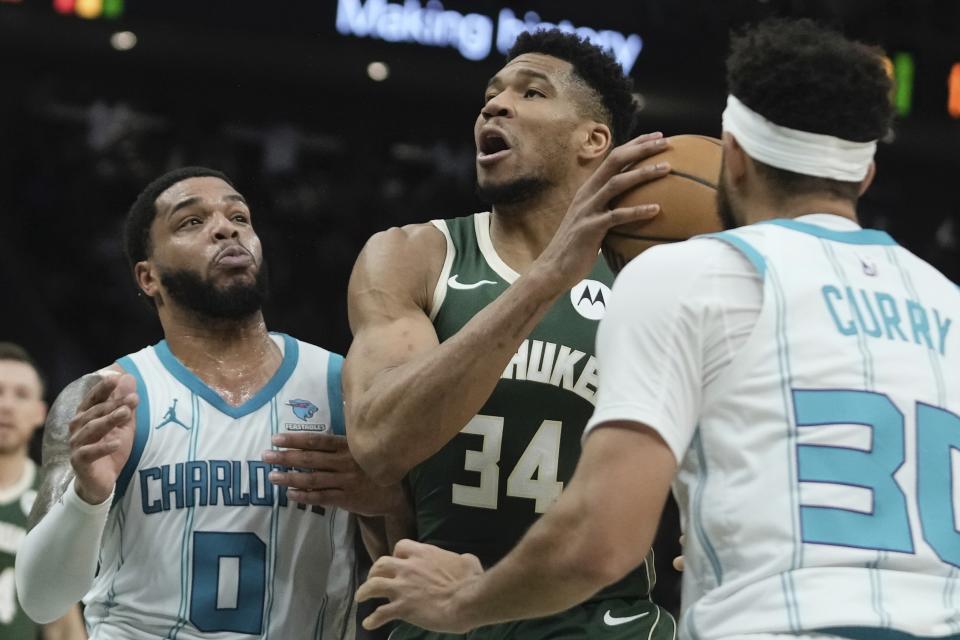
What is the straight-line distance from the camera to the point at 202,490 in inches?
182

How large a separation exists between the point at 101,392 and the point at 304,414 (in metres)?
0.82

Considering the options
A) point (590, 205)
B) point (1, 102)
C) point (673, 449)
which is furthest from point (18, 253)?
point (673, 449)

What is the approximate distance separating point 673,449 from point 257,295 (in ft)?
8.53

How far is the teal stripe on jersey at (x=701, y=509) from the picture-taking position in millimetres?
2732

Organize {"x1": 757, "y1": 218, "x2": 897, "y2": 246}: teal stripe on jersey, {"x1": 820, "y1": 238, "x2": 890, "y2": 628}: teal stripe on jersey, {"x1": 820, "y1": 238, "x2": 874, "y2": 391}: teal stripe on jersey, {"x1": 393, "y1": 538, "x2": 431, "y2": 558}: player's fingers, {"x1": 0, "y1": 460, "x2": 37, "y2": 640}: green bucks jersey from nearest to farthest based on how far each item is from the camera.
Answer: {"x1": 820, "y1": 238, "x2": 890, "y2": 628}: teal stripe on jersey
{"x1": 820, "y1": 238, "x2": 874, "y2": 391}: teal stripe on jersey
{"x1": 757, "y1": 218, "x2": 897, "y2": 246}: teal stripe on jersey
{"x1": 393, "y1": 538, "x2": 431, "y2": 558}: player's fingers
{"x1": 0, "y1": 460, "x2": 37, "y2": 640}: green bucks jersey

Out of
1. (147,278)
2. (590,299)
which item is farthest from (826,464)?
(147,278)

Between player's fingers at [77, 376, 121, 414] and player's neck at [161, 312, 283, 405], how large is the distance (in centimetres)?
67

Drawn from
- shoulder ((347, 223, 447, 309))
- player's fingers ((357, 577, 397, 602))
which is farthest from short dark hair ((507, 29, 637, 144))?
player's fingers ((357, 577, 397, 602))

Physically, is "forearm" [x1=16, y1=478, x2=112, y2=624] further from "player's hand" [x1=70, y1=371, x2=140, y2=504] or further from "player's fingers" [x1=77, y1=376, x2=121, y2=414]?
"player's fingers" [x1=77, y1=376, x2=121, y2=414]

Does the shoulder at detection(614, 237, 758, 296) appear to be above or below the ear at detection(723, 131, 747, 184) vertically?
below

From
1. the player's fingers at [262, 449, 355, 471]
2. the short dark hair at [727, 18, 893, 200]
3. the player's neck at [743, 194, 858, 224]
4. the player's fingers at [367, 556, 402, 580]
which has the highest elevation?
the short dark hair at [727, 18, 893, 200]

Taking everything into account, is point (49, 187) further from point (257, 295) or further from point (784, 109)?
point (784, 109)

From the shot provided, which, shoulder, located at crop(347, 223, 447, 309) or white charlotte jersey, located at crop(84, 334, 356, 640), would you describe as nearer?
shoulder, located at crop(347, 223, 447, 309)

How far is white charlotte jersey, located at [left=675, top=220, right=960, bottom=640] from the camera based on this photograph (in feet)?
8.50
